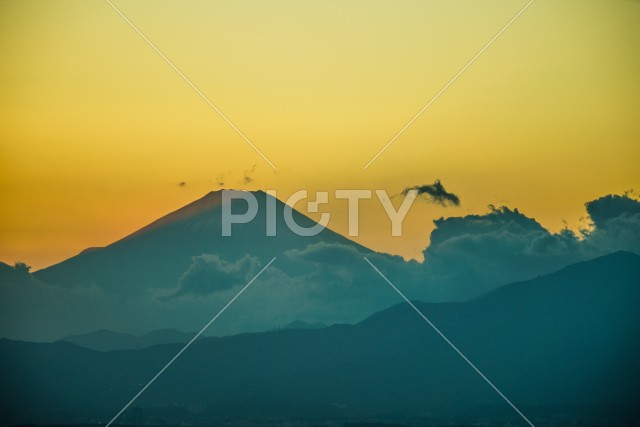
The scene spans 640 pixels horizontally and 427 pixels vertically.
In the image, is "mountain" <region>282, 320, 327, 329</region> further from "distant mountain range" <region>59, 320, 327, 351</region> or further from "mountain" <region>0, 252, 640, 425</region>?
"distant mountain range" <region>59, 320, 327, 351</region>

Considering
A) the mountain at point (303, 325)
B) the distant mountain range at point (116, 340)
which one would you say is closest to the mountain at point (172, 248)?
the distant mountain range at point (116, 340)

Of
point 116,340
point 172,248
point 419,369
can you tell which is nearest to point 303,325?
point 419,369

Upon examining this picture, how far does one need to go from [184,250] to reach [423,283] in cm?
341

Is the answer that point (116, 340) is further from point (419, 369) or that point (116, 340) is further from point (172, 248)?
point (419, 369)

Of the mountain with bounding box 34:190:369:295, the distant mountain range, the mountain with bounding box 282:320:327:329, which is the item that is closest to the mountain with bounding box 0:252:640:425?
the mountain with bounding box 282:320:327:329

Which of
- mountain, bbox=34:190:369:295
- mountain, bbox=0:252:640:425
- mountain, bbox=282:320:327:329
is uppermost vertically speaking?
mountain, bbox=34:190:369:295

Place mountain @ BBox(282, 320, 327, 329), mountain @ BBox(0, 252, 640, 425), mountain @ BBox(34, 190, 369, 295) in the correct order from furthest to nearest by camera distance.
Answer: mountain @ BBox(282, 320, 327, 329) → mountain @ BBox(0, 252, 640, 425) → mountain @ BBox(34, 190, 369, 295)

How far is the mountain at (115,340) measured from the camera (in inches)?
479

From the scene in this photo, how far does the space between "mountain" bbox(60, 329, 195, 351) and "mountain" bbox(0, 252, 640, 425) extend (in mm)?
183

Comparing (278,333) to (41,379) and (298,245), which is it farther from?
(41,379)

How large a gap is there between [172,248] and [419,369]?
383 cm

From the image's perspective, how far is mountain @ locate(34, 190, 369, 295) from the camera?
478 inches

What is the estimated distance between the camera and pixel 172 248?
12.3 m

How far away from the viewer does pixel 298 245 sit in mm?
12680
